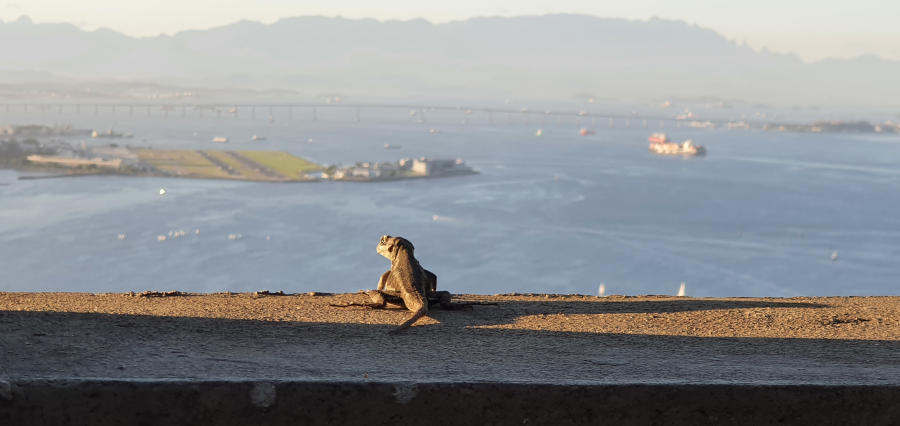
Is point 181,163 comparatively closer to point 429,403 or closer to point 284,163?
point 284,163

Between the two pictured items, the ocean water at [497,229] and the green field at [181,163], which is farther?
the green field at [181,163]

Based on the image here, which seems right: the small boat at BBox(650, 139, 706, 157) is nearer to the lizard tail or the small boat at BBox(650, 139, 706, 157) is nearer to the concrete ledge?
the lizard tail

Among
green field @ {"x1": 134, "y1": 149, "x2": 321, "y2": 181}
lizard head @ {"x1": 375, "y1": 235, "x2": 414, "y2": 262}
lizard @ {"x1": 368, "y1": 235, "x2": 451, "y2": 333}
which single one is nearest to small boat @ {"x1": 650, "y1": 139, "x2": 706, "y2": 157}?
green field @ {"x1": 134, "y1": 149, "x2": 321, "y2": 181}

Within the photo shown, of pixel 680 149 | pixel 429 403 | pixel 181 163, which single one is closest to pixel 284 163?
pixel 181 163

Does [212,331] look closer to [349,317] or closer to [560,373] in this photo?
[349,317]

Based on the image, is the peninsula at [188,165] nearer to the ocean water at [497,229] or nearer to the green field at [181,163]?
the green field at [181,163]

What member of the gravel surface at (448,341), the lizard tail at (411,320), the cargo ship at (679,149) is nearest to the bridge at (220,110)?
the cargo ship at (679,149)
